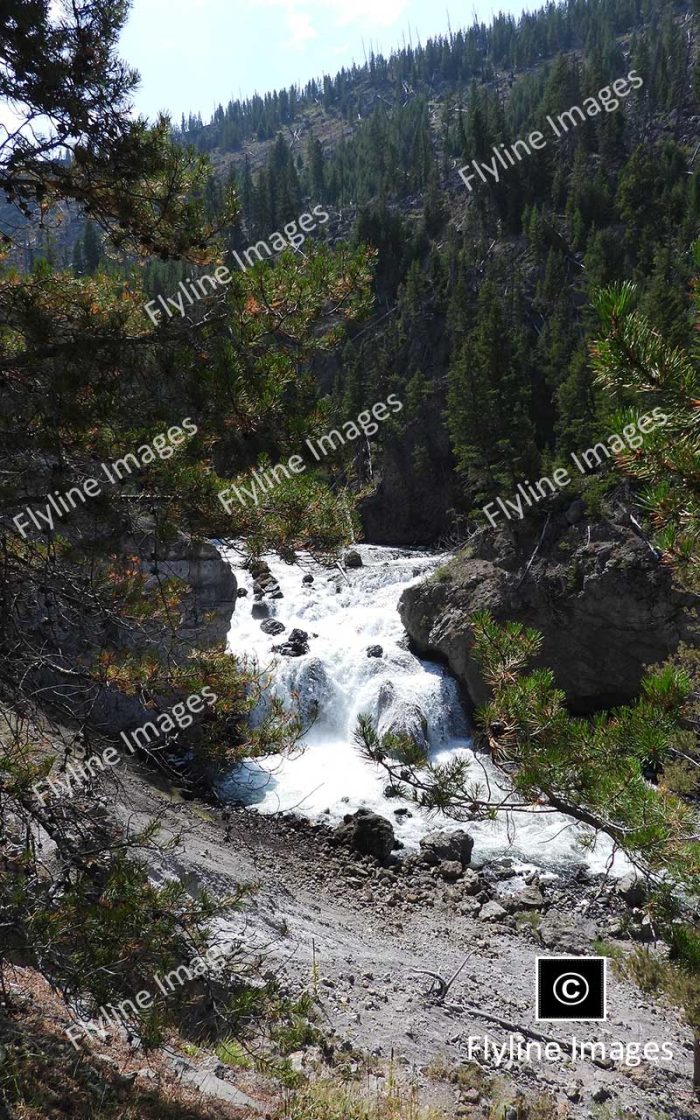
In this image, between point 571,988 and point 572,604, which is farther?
point 572,604

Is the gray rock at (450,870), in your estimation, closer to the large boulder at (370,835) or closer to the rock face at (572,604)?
the large boulder at (370,835)

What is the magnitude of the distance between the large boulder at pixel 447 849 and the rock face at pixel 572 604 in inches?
235

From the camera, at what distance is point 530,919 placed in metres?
12.8

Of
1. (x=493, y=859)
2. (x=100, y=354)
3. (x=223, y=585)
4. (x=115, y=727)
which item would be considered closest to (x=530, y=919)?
(x=493, y=859)

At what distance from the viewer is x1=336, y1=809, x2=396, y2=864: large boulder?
49.2ft

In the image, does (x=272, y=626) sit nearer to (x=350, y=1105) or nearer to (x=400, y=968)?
(x=400, y=968)

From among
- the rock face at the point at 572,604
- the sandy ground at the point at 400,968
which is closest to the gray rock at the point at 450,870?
the sandy ground at the point at 400,968

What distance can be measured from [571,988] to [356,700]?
37.5 ft

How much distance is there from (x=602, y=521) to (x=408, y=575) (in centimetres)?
853

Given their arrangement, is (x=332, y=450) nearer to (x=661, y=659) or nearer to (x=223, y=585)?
(x=223, y=585)

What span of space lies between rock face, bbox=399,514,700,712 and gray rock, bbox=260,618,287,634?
4.40 meters

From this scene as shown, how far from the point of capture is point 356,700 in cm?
2150

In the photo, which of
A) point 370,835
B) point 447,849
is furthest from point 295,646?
point 447,849

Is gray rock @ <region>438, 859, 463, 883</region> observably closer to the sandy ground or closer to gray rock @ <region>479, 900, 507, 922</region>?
the sandy ground
